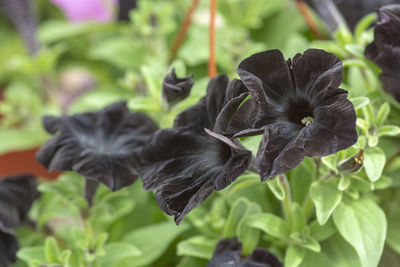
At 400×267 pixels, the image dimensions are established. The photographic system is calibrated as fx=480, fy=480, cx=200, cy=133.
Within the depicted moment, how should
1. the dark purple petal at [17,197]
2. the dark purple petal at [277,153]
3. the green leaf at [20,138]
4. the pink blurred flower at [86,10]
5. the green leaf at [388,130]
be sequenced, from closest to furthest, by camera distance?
1. the dark purple petal at [277,153]
2. the green leaf at [388,130]
3. the dark purple petal at [17,197]
4. the green leaf at [20,138]
5. the pink blurred flower at [86,10]

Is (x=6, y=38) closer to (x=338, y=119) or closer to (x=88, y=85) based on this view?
(x=88, y=85)

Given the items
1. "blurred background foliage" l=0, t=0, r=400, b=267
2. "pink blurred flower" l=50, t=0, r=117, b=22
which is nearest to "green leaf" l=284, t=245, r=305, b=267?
"blurred background foliage" l=0, t=0, r=400, b=267

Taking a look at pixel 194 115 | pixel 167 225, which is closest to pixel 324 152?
pixel 194 115

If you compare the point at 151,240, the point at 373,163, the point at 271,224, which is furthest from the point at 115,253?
the point at 373,163

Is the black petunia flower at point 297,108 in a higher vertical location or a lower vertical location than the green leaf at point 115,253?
higher

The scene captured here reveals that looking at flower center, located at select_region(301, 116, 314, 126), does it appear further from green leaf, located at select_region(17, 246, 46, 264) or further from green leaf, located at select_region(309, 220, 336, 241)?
green leaf, located at select_region(17, 246, 46, 264)

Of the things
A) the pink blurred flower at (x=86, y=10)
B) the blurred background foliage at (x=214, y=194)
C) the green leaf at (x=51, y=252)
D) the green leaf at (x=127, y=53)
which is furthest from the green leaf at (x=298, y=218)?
the pink blurred flower at (x=86, y=10)

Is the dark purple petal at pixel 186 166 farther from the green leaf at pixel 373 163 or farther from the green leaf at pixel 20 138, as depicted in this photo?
the green leaf at pixel 20 138
